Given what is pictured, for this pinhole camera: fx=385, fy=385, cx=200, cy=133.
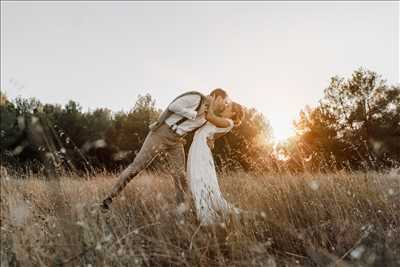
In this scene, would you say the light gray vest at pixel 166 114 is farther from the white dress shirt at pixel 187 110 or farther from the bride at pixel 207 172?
the bride at pixel 207 172

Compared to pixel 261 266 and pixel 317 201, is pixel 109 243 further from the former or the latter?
pixel 317 201

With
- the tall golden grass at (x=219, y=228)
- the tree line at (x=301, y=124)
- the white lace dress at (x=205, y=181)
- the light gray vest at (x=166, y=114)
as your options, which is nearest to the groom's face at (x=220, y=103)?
the light gray vest at (x=166, y=114)

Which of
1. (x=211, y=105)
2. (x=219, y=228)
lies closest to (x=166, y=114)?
(x=211, y=105)

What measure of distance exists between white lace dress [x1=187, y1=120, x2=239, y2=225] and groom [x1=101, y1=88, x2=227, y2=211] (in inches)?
11.9

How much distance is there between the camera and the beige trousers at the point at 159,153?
5.24 metres

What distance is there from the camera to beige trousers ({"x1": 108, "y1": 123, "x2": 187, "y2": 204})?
206 inches

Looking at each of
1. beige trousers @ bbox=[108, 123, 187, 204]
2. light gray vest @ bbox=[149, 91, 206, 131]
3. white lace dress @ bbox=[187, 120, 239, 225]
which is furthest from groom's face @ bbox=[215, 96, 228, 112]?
beige trousers @ bbox=[108, 123, 187, 204]

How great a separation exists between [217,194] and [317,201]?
1.36 meters

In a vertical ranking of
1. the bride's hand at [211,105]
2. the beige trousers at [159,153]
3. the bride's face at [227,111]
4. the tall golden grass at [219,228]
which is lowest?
the tall golden grass at [219,228]

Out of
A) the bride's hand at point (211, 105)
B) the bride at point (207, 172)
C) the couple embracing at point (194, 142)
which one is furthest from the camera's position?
the bride's hand at point (211, 105)

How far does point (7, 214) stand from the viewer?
294 cm

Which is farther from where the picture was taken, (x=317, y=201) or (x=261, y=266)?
(x=317, y=201)

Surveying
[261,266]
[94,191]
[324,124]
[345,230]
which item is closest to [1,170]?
[261,266]

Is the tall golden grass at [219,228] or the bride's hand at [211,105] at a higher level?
the bride's hand at [211,105]
